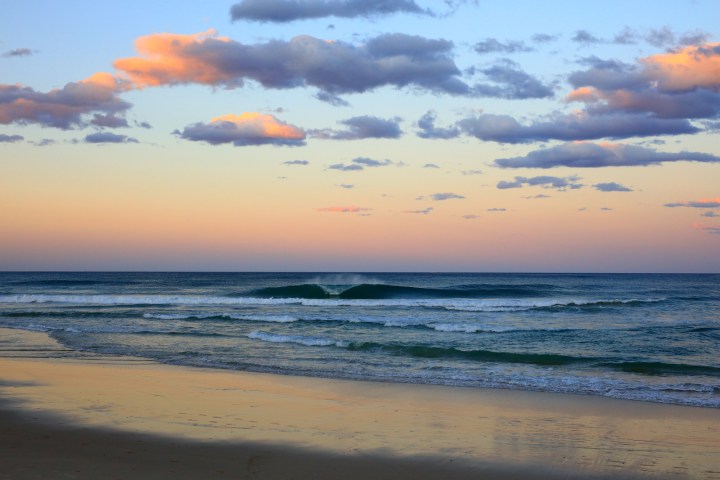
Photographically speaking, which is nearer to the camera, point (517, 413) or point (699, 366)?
point (517, 413)

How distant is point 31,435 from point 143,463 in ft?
7.61

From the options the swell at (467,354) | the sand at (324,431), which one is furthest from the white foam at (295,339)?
the sand at (324,431)

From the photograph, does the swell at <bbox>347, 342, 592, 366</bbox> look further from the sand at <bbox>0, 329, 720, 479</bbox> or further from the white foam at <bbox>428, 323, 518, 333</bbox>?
the white foam at <bbox>428, 323, 518, 333</bbox>

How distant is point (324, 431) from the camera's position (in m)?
9.77

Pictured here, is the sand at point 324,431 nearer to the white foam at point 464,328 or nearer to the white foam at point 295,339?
the white foam at point 295,339

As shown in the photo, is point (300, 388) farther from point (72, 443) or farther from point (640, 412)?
point (640, 412)

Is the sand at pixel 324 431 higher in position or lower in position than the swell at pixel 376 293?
higher

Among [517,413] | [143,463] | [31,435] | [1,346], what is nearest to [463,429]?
[517,413]

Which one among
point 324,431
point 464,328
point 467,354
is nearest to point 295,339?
point 467,354

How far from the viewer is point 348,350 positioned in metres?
20.3

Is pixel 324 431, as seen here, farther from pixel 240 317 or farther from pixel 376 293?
pixel 376 293

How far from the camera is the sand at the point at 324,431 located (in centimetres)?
789

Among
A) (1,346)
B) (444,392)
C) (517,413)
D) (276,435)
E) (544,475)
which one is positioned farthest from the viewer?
(1,346)

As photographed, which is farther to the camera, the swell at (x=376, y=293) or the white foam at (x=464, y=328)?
the swell at (x=376, y=293)
